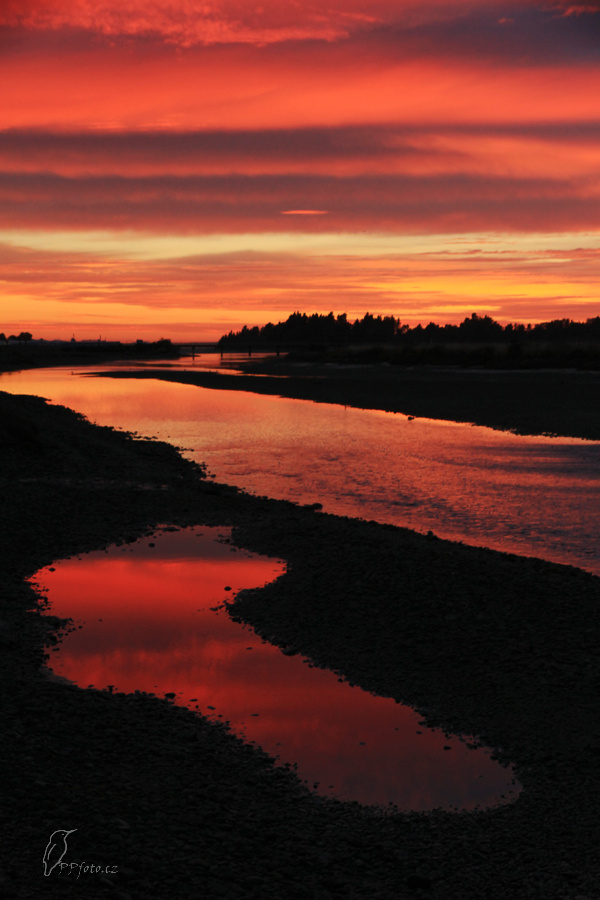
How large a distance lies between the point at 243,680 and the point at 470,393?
124 ft

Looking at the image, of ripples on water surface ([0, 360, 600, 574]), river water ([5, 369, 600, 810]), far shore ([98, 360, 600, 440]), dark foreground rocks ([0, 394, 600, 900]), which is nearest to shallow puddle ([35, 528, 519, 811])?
river water ([5, 369, 600, 810])

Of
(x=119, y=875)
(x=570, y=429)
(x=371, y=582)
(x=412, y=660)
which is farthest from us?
(x=570, y=429)

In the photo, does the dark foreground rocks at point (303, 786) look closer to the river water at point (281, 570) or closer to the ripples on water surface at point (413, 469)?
the river water at point (281, 570)

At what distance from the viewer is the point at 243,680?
699cm

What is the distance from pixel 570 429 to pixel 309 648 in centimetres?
2119

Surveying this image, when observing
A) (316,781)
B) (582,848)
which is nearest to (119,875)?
(316,781)

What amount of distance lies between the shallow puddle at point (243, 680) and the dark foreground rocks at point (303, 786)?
0.22m

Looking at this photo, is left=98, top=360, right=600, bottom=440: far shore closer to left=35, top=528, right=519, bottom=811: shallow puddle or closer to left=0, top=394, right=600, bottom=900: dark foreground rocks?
left=0, top=394, right=600, bottom=900: dark foreground rocks

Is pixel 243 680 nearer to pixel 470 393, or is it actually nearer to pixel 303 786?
pixel 303 786

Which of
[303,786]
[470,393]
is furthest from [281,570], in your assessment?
[470,393]

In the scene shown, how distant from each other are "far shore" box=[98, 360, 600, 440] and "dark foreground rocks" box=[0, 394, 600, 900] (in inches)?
691

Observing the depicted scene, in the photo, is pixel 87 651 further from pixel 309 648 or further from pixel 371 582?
pixel 371 582

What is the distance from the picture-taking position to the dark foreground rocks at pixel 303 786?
13.8 ft

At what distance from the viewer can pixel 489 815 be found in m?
4.92
